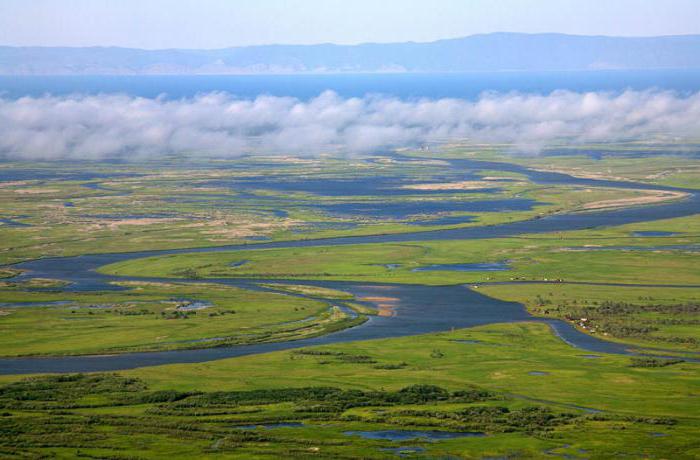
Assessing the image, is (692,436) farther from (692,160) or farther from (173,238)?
(692,160)

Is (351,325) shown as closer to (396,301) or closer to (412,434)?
(396,301)

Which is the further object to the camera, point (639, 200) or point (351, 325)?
point (639, 200)

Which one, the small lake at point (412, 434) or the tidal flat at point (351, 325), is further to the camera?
the tidal flat at point (351, 325)

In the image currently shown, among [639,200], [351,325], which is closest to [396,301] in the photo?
[351,325]

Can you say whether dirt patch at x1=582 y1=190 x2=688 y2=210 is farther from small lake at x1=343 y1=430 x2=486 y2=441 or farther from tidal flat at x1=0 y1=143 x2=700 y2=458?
small lake at x1=343 y1=430 x2=486 y2=441

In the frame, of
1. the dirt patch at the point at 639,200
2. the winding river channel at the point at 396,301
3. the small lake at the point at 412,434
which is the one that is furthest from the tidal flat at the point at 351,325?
the dirt patch at the point at 639,200

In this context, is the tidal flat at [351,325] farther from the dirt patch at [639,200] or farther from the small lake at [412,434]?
the dirt patch at [639,200]

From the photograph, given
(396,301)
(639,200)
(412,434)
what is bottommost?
(412,434)

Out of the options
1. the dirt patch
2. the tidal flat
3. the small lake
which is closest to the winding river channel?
the tidal flat

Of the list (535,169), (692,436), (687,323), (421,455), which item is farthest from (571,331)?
(535,169)
